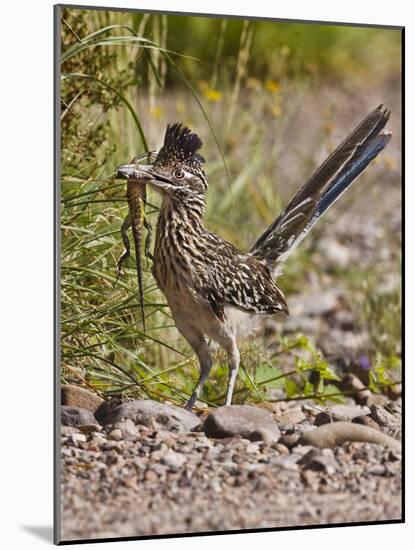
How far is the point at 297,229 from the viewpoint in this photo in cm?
499

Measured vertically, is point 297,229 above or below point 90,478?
above

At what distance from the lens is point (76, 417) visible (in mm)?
→ 4590

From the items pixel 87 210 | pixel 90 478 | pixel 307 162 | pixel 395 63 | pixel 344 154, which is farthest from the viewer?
pixel 395 63

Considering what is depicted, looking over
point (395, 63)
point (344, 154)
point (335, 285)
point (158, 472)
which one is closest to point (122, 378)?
point (158, 472)

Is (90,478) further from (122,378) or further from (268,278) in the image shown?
(268,278)

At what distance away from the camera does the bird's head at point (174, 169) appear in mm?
4535

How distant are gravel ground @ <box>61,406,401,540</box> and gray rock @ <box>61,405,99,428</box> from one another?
0.04 m

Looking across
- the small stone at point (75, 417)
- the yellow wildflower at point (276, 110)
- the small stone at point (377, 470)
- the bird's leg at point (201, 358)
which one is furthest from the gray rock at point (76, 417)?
the yellow wildflower at point (276, 110)

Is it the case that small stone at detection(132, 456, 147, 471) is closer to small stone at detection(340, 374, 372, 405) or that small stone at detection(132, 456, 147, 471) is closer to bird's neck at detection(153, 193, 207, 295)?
bird's neck at detection(153, 193, 207, 295)

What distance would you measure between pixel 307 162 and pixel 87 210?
2.70 m

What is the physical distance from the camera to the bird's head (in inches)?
179

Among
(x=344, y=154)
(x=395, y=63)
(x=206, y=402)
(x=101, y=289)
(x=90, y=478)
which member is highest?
(x=395, y=63)

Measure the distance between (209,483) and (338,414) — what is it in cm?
89

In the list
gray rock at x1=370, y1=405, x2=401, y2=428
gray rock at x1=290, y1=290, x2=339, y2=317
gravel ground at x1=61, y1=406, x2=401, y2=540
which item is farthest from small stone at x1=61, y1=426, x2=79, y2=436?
gray rock at x1=290, y1=290, x2=339, y2=317
